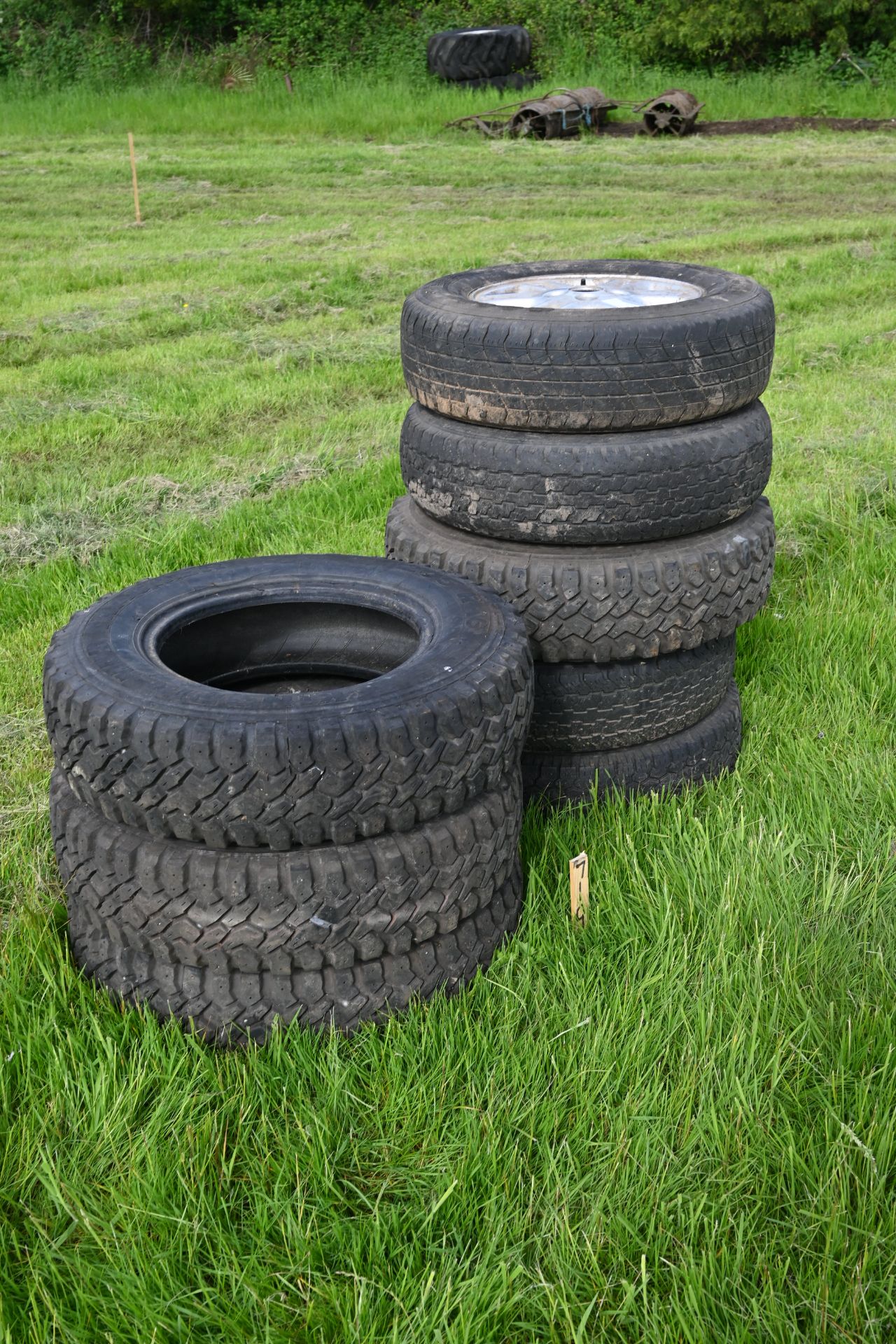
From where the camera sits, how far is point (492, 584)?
3.22m

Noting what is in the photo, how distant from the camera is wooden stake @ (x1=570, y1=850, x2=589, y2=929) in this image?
2.77 metres

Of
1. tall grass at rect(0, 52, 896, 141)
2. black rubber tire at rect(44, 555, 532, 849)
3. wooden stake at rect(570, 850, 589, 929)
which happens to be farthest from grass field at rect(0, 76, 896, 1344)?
tall grass at rect(0, 52, 896, 141)

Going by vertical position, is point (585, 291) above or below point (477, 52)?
below

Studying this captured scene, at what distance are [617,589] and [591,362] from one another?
576mm

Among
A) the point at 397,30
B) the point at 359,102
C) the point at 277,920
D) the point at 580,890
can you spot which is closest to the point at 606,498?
the point at 580,890

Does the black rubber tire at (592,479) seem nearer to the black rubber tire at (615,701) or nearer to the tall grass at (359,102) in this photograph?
the black rubber tire at (615,701)

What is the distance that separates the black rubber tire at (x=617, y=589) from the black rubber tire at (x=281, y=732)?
255 mm

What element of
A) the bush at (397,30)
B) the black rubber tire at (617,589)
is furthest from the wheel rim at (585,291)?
the bush at (397,30)

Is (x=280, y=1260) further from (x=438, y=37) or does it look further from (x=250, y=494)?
(x=438, y=37)

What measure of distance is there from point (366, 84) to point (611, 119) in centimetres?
481

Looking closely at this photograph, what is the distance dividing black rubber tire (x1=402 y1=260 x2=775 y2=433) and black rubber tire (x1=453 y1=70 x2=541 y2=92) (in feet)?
69.4

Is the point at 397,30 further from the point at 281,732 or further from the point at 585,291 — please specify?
the point at 281,732

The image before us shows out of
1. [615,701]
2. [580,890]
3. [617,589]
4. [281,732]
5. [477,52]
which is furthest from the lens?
[477,52]

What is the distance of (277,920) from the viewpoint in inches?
92.7
